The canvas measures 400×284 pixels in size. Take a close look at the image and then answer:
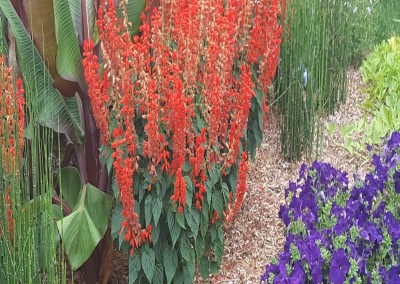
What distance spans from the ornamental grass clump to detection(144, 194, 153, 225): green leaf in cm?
57

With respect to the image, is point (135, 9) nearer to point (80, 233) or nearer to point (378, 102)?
point (80, 233)

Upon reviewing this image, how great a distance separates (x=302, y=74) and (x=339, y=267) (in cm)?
182

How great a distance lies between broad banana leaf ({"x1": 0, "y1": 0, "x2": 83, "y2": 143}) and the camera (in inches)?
118

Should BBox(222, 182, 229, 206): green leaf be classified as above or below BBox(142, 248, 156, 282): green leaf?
above

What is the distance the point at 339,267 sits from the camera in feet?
9.05

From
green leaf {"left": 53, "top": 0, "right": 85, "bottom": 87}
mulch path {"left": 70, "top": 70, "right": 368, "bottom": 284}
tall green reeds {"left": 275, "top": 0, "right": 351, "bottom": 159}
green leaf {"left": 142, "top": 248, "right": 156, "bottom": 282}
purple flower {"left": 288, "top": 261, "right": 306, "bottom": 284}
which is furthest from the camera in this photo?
tall green reeds {"left": 275, "top": 0, "right": 351, "bottom": 159}

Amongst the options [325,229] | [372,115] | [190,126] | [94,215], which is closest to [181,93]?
[190,126]

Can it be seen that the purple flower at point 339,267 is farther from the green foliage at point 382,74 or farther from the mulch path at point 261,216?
the green foliage at point 382,74

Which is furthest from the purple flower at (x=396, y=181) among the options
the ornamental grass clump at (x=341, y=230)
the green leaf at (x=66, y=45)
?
the green leaf at (x=66, y=45)

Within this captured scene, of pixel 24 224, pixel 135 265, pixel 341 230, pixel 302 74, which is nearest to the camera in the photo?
pixel 24 224

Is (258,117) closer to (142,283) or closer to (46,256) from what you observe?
(142,283)

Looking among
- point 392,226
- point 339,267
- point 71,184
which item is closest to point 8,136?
point 71,184

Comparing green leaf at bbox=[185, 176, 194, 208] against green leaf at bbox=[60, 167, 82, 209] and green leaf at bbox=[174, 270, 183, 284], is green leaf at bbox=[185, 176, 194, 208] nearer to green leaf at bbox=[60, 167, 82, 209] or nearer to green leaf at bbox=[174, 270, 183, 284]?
green leaf at bbox=[174, 270, 183, 284]

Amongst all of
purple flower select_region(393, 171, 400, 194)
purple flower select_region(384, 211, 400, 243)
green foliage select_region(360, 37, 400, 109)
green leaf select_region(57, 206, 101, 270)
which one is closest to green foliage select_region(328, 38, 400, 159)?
green foliage select_region(360, 37, 400, 109)
